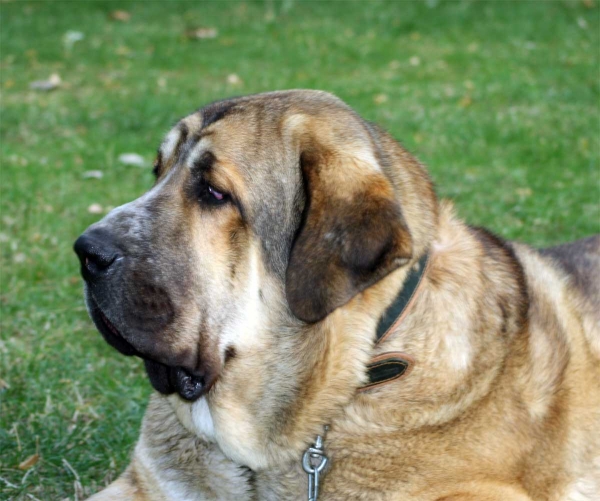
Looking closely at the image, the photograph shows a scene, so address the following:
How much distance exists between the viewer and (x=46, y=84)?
11.5 meters

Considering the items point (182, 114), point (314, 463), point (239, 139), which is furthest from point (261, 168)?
point (182, 114)

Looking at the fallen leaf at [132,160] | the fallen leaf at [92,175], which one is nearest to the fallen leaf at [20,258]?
the fallen leaf at [92,175]

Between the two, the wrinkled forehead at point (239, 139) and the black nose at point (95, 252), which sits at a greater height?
the wrinkled forehead at point (239, 139)

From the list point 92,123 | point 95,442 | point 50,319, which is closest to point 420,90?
point 92,123

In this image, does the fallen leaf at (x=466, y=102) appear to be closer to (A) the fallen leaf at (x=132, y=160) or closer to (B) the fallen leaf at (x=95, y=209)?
(A) the fallen leaf at (x=132, y=160)

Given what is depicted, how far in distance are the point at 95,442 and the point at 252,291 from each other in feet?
5.10

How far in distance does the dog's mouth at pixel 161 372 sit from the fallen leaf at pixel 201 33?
1162cm

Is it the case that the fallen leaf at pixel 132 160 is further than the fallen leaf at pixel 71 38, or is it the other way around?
the fallen leaf at pixel 71 38

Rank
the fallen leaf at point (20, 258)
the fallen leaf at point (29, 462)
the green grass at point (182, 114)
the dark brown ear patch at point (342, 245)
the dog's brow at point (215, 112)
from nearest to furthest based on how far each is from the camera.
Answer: the dark brown ear patch at point (342, 245) < the dog's brow at point (215, 112) < the fallen leaf at point (29, 462) < the green grass at point (182, 114) < the fallen leaf at point (20, 258)

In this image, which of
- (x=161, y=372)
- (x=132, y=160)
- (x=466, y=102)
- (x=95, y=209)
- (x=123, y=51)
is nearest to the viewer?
(x=161, y=372)

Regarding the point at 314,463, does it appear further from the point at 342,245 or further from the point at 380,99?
the point at 380,99

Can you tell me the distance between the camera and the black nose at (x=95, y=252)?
3.13 meters

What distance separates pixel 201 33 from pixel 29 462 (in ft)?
37.1

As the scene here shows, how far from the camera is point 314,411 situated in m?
3.31
